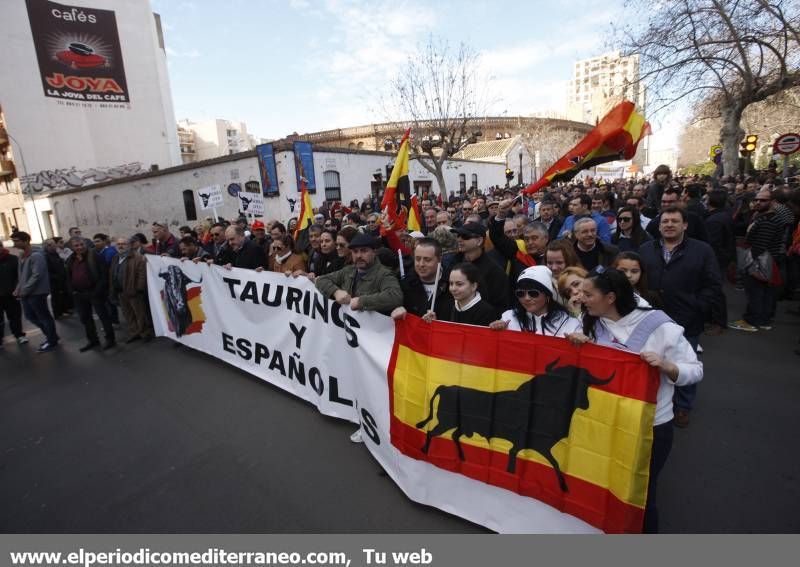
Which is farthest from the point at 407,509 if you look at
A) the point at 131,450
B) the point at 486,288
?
the point at 131,450

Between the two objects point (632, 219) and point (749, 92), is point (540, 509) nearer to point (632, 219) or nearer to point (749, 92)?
point (632, 219)

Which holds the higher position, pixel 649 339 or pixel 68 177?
pixel 68 177

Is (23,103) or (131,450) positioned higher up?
(23,103)

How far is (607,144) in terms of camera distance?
444 centimetres

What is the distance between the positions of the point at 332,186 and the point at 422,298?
610 inches

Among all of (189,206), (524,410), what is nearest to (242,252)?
(524,410)

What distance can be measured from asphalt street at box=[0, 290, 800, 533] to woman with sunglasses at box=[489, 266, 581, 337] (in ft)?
4.23

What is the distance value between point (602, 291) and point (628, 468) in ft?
2.85

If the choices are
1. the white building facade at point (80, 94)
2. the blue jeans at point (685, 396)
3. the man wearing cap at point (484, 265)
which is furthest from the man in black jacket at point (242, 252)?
the white building facade at point (80, 94)

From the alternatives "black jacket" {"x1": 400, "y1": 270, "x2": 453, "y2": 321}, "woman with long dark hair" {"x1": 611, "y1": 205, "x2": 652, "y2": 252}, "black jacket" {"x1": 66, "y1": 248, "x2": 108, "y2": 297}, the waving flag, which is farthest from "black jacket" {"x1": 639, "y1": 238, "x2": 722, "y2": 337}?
"black jacket" {"x1": 66, "y1": 248, "x2": 108, "y2": 297}

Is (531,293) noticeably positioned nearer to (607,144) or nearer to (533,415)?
(533,415)

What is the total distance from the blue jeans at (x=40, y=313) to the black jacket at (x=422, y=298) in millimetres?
6547

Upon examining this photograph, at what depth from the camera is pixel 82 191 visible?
24375 mm

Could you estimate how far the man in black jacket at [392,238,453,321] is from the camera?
3.08m
